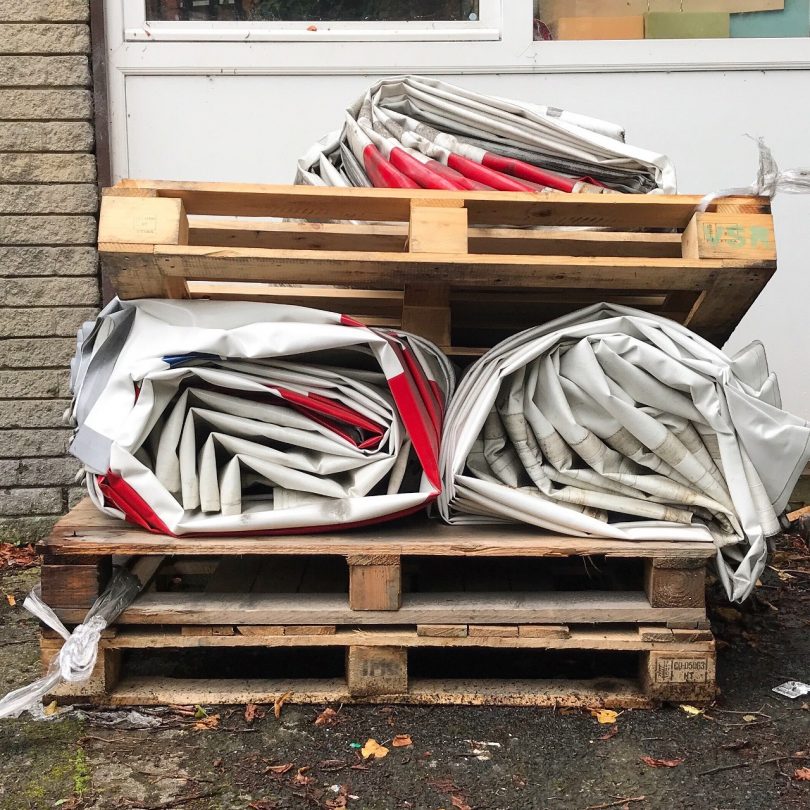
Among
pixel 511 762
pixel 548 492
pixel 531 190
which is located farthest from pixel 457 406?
pixel 511 762

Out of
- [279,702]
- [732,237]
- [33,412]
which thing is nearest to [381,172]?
[732,237]

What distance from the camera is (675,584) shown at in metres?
2.57

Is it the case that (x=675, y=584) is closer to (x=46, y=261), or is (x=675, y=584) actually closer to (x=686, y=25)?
(x=686, y=25)

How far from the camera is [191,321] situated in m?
2.69

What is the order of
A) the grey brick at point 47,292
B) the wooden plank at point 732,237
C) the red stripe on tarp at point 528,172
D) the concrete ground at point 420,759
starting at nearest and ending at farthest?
the concrete ground at point 420,759
the wooden plank at point 732,237
the red stripe on tarp at point 528,172
the grey brick at point 47,292

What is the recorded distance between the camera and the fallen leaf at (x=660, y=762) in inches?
90.7

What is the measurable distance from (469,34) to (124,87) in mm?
1634

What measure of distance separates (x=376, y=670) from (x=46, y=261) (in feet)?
9.03

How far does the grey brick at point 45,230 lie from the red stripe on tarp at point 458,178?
2.01 m

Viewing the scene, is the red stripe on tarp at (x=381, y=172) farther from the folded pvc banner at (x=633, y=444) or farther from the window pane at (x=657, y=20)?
the window pane at (x=657, y=20)

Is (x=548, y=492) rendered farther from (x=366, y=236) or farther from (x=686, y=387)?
(x=366, y=236)

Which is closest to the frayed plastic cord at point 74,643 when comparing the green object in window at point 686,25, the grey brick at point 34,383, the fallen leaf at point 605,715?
the fallen leaf at point 605,715

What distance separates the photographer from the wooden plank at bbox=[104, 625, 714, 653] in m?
2.57

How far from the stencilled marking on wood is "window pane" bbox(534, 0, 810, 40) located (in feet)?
9.82
